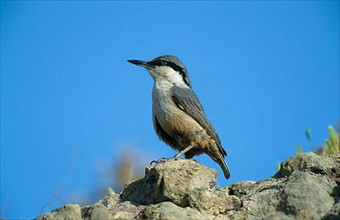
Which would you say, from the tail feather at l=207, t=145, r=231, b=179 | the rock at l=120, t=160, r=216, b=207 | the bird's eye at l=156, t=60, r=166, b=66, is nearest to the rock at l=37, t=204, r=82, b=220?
the rock at l=120, t=160, r=216, b=207

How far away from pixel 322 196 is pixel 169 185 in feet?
4.00

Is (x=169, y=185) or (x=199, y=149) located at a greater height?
(x=199, y=149)

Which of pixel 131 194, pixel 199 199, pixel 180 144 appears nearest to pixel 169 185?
pixel 199 199

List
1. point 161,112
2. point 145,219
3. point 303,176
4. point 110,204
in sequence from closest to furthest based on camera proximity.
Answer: point 145,219 < point 303,176 < point 110,204 < point 161,112

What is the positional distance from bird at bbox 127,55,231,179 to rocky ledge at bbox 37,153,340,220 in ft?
5.99

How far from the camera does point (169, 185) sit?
4.79 m

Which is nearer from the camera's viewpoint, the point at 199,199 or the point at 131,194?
the point at 199,199

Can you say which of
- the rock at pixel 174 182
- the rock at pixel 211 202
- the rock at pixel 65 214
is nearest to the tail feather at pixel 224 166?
the rock at pixel 174 182

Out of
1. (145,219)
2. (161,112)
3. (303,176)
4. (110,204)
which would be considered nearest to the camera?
(145,219)

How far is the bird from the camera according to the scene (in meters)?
7.18

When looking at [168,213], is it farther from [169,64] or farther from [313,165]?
[169,64]

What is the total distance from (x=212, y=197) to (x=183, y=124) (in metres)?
2.56

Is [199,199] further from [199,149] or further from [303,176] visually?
[199,149]

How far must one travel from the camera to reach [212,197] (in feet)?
15.3
